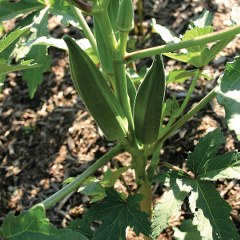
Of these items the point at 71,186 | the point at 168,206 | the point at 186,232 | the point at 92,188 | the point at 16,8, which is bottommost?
the point at 186,232

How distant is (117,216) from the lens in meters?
1.62

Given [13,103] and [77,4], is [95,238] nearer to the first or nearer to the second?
[77,4]

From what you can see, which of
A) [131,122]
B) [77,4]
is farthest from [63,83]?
[77,4]

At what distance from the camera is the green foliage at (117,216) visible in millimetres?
1583

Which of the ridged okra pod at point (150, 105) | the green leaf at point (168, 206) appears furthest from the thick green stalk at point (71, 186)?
the green leaf at point (168, 206)

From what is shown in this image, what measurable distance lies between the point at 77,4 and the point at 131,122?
0.48 meters

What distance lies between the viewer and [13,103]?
3.01 metres

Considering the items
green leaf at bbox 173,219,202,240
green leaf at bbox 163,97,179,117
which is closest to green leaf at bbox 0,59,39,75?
green leaf at bbox 163,97,179,117

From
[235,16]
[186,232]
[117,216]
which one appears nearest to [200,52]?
[235,16]

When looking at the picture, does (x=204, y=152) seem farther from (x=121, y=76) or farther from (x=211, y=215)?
(x=121, y=76)

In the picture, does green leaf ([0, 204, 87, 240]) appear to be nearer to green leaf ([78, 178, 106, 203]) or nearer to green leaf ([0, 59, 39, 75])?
green leaf ([0, 59, 39, 75])

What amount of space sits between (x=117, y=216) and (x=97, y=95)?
383mm

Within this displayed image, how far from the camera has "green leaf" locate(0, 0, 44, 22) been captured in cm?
194

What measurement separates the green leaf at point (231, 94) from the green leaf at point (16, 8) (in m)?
0.85
